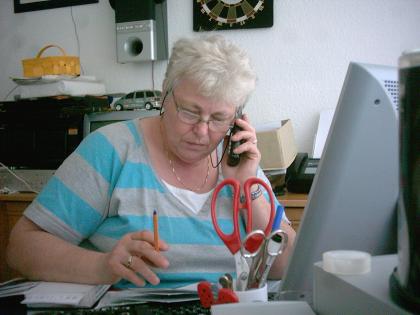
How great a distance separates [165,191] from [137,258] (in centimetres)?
28

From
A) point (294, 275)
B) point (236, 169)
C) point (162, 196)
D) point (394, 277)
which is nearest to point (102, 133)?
point (162, 196)

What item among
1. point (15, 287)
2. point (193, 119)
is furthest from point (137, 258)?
point (193, 119)

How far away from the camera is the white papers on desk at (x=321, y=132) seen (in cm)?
183

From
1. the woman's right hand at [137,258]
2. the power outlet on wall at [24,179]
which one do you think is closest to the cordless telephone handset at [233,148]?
the woman's right hand at [137,258]

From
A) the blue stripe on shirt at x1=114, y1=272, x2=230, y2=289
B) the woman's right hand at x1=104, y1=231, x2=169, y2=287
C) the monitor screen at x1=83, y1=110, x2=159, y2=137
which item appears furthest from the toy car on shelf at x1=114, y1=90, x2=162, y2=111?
the woman's right hand at x1=104, y1=231, x2=169, y2=287

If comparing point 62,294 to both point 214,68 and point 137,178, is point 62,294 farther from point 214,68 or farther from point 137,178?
point 214,68

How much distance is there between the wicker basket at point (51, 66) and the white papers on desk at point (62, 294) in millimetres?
1380

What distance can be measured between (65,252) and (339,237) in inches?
24.1

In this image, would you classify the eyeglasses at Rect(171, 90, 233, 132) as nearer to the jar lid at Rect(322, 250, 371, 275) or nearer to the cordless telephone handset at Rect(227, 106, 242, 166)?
the cordless telephone handset at Rect(227, 106, 242, 166)

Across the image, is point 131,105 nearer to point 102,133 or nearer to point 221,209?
point 102,133

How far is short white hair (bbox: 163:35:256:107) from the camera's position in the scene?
101cm

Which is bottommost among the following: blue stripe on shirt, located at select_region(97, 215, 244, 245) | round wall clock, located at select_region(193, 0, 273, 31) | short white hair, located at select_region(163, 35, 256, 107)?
blue stripe on shirt, located at select_region(97, 215, 244, 245)

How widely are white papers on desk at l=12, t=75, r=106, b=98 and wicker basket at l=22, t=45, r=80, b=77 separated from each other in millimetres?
78

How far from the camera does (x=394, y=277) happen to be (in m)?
0.43
